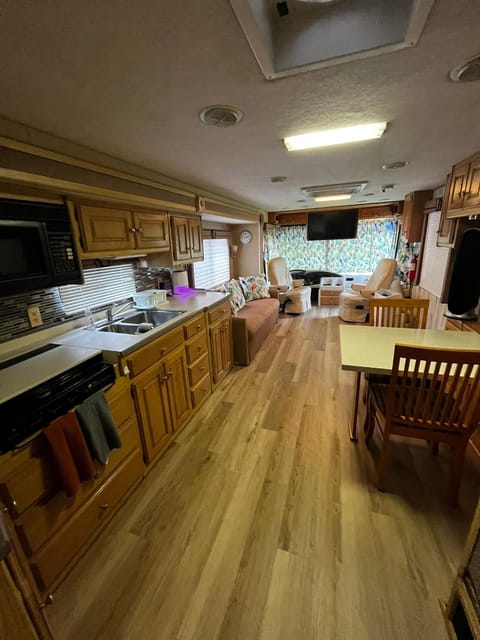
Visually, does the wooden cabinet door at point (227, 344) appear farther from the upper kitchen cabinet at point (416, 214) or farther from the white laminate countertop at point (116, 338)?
Answer: the upper kitchen cabinet at point (416, 214)

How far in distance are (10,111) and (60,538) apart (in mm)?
1985

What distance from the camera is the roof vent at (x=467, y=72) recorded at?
0.96 metres

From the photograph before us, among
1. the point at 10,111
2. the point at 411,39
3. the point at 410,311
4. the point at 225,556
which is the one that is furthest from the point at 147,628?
the point at 410,311

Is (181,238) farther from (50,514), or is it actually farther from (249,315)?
(50,514)

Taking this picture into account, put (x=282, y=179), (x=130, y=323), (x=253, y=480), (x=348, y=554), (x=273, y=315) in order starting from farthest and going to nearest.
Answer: (x=273, y=315) < (x=282, y=179) < (x=130, y=323) < (x=253, y=480) < (x=348, y=554)

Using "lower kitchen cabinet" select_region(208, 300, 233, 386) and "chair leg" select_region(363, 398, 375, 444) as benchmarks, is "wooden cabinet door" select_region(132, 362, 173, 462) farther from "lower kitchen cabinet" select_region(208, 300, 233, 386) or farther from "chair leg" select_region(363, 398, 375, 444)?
"chair leg" select_region(363, 398, 375, 444)

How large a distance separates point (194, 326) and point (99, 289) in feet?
2.84

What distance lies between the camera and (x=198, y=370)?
8.36ft

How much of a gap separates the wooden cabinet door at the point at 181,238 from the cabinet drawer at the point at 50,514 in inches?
72.1

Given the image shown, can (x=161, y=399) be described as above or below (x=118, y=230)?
below

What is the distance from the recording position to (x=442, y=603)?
1.18 meters

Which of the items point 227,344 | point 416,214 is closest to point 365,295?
point 416,214

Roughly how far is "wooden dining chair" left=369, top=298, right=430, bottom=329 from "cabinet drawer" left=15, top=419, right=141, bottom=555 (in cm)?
241

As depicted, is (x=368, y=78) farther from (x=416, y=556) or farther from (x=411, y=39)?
(x=416, y=556)
